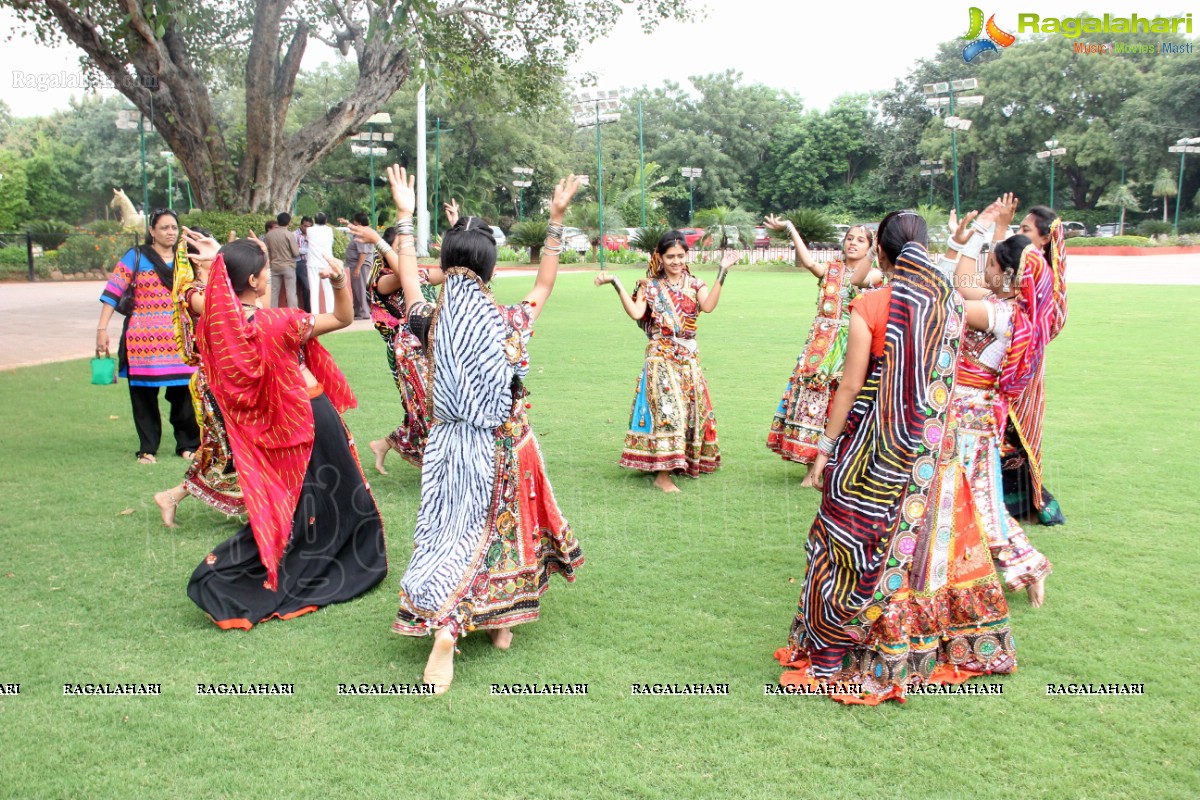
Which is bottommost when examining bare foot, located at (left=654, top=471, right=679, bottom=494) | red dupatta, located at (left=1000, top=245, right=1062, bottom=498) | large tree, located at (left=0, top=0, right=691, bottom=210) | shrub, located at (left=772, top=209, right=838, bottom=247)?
bare foot, located at (left=654, top=471, right=679, bottom=494)

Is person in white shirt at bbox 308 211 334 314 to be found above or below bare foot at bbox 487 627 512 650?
above

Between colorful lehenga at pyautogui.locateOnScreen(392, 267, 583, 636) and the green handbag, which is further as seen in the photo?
the green handbag

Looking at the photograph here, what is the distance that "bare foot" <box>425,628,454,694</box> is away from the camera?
3.54 metres

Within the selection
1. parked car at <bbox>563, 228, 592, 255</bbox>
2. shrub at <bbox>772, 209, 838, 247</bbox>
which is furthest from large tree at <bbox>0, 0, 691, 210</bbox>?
parked car at <bbox>563, 228, 592, 255</bbox>

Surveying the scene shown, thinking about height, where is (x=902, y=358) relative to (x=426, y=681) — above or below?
above

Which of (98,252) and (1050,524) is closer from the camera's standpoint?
(1050,524)

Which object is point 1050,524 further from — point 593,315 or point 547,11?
point 547,11

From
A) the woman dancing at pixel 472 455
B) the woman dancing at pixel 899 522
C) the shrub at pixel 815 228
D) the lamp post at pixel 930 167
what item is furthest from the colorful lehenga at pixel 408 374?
the lamp post at pixel 930 167


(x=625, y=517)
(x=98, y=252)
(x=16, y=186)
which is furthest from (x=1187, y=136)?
(x=16, y=186)

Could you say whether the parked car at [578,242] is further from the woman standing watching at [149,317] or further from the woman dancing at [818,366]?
→ the woman dancing at [818,366]

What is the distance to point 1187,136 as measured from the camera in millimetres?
41250

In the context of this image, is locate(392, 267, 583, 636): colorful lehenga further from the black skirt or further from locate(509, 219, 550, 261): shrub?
locate(509, 219, 550, 261): shrub

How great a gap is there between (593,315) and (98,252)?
16.9 m

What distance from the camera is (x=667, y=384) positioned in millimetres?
6148
